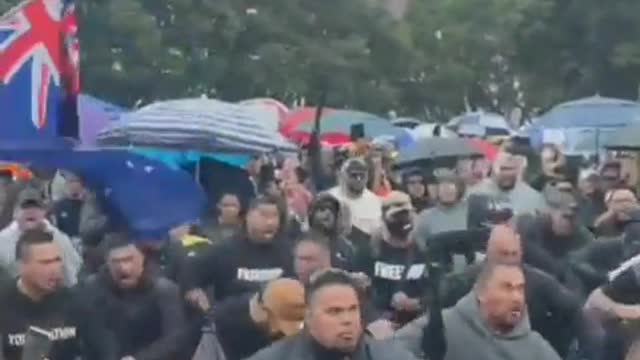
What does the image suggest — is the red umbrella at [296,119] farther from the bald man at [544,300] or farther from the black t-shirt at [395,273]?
the bald man at [544,300]

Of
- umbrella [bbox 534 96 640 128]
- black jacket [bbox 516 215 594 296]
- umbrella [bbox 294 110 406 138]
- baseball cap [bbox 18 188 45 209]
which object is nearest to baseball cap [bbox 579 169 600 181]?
black jacket [bbox 516 215 594 296]

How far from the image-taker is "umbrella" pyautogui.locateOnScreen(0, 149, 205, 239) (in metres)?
10.9

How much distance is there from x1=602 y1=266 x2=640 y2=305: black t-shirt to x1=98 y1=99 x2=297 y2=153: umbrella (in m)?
6.95

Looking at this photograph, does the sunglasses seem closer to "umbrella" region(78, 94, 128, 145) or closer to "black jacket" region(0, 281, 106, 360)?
"umbrella" region(78, 94, 128, 145)

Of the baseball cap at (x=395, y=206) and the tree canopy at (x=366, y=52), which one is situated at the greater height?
the tree canopy at (x=366, y=52)

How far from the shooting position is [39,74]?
10.7 meters

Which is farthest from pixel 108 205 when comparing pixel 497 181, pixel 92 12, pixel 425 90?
pixel 425 90

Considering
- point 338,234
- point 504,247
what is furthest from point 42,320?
point 338,234

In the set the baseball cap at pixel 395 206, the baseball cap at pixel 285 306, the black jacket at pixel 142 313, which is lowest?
the black jacket at pixel 142 313

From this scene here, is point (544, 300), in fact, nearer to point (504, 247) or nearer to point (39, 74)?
point (504, 247)

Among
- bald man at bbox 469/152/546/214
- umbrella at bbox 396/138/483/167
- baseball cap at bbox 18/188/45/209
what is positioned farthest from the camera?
umbrella at bbox 396/138/483/167

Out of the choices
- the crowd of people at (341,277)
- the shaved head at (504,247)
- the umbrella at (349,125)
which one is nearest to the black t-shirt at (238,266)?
the crowd of people at (341,277)

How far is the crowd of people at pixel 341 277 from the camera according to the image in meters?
7.96

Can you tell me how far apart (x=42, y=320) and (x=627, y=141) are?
1086 cm
